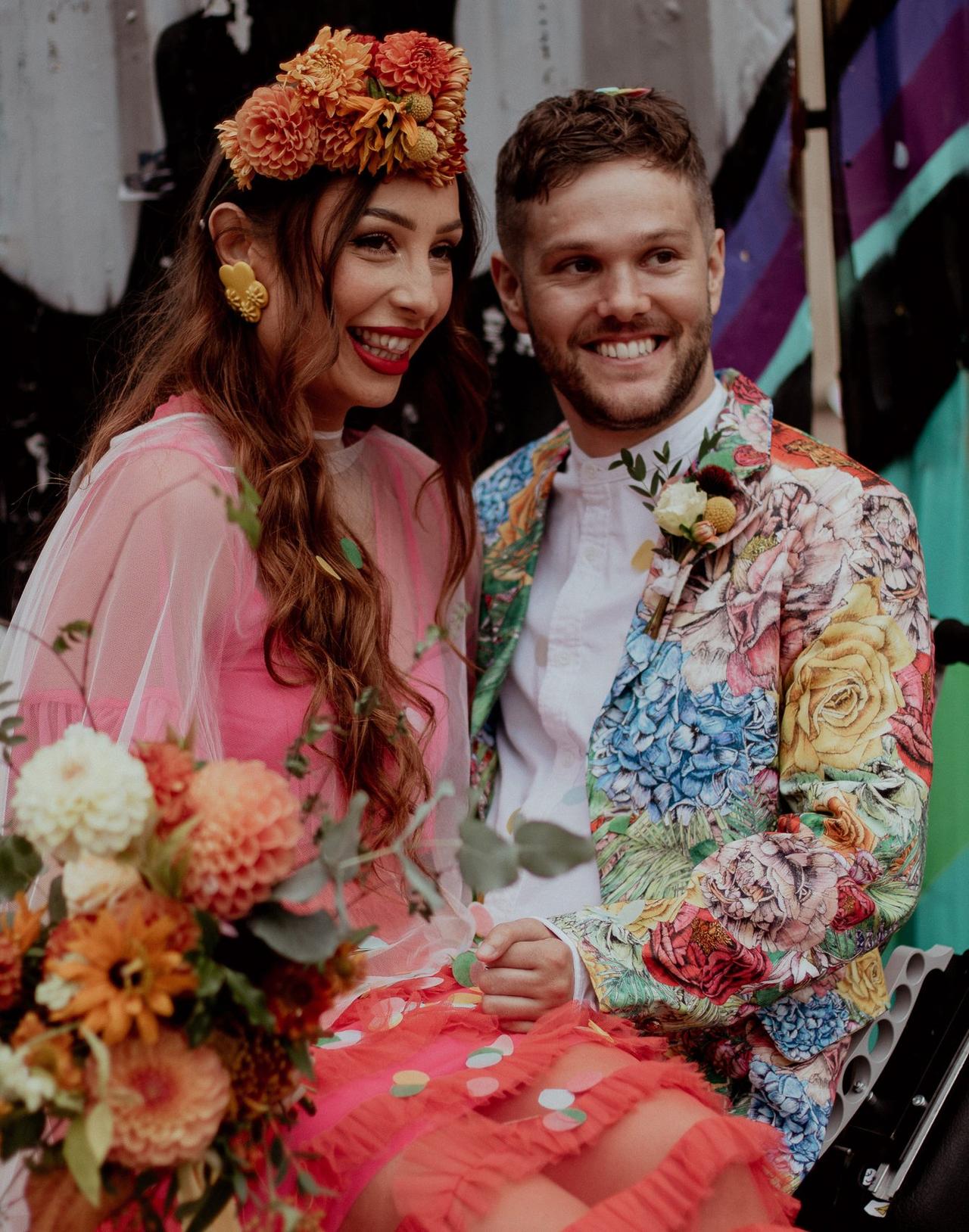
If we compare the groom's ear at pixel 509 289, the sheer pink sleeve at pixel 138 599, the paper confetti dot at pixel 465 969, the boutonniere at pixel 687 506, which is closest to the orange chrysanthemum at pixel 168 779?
the sheer pink sleeve at pixel 138 599

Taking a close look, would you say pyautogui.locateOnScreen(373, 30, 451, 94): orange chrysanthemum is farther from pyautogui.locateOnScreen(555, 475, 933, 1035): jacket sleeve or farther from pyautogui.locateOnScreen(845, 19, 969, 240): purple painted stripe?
pyautogui.locateOnScreen(845, 19, 969, 240): purple painted stripe

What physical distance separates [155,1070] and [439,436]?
164 centimetres

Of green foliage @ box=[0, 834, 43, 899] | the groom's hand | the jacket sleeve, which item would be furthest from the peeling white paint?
green foliage @ box=[0, 834, 43, 899]

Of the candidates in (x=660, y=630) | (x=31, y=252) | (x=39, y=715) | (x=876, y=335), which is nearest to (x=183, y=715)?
(x=39, y=715)

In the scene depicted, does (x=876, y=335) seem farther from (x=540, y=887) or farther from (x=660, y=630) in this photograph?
(x=540, y=887)

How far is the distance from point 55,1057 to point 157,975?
0.40 feet

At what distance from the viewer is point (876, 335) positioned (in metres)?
3.31

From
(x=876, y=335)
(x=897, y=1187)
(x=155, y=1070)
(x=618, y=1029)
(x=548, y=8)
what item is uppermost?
(x=548, y=8)

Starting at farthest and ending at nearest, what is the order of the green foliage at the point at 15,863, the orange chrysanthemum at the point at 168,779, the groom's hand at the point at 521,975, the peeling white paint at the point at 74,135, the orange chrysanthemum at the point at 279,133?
the peeling white paint at the point at 74,135 < the orange chrysanthemum at the point at 279,133 < the groom's hand at the point at 521,975 < the green foliage at the point at 15,863 < the orange chrysanthemum at the point at 168,779

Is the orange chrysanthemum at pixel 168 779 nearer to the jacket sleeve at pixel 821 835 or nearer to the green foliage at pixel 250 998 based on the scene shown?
the green foliage at pixel 250 998

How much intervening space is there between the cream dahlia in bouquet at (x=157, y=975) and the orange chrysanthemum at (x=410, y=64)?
52.4 inches

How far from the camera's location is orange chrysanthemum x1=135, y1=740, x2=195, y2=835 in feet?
4.56

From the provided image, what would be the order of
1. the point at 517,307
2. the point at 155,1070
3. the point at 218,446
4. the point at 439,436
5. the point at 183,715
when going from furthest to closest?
1. the point at 517,307
2. the point at 439,436
3. the point at 218,446
4. the point at 183,715
5. the point at 155,1070

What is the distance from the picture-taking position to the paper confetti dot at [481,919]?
2504 mm
